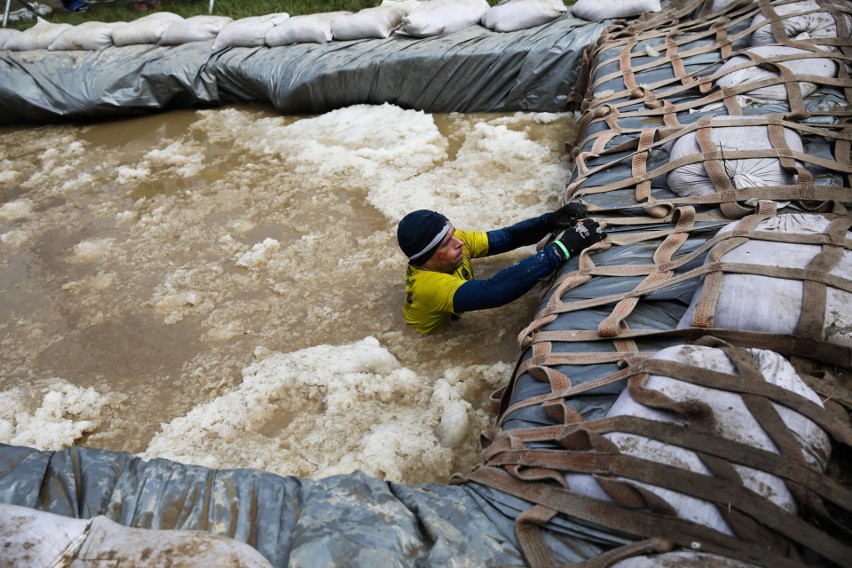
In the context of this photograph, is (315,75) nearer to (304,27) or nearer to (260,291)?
(304,27)

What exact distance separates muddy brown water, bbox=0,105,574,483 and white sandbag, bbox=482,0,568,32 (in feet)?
2.64

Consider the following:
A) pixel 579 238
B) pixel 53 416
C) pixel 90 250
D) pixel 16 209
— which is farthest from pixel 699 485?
pixel 16 209

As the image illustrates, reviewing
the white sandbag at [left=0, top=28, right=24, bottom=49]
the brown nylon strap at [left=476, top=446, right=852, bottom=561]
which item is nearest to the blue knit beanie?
the brown nylon strap at [left=476, top=446, right=852, bottom=561]

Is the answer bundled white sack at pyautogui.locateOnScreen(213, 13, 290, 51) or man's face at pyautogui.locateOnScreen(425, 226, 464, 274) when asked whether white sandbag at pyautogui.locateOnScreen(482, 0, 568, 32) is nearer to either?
bundled white sack at pyautogui.locateOnScreen(213, 13, 290, 51)

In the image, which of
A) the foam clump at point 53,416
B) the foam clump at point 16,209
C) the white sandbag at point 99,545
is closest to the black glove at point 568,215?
the white sandbag at point 99,545

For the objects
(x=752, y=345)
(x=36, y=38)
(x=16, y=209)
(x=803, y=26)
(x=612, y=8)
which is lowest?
(x=16, y=209)

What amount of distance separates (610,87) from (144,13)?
288 inches

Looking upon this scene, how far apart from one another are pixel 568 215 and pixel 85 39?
235 inches

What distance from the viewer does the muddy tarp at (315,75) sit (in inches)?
191

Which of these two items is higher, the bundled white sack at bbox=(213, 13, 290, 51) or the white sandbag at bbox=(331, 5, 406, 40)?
the white sandbag at bbox=(331, 5, 406, 40)

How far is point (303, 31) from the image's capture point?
222 inches

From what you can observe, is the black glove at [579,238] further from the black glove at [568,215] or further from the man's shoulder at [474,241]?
the man's shoulder at [474,241]

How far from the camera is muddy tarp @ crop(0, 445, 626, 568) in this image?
4.90ft

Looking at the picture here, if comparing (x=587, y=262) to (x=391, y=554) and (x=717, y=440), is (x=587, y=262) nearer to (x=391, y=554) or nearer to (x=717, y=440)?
(x=717, y=440)
